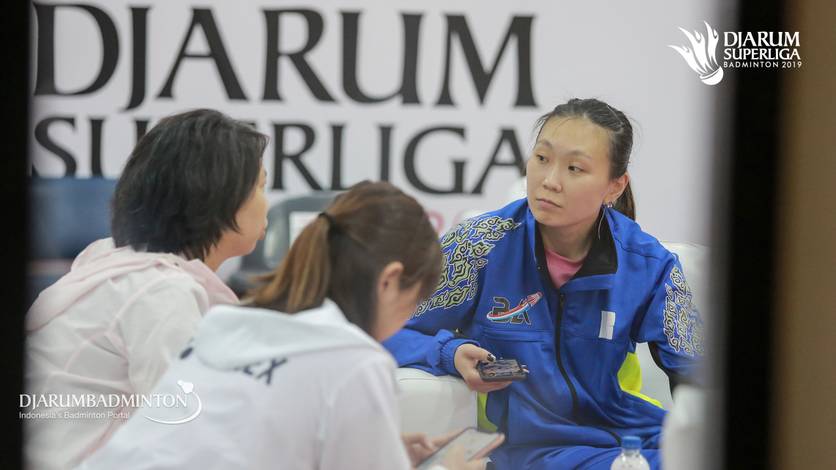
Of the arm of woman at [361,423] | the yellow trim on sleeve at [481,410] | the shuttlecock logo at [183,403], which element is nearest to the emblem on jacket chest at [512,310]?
the yellow trim on sleeve at [481,410]

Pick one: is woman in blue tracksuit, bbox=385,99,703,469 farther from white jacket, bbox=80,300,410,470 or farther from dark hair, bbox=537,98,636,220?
white jacket, bbox=80,300,410,470

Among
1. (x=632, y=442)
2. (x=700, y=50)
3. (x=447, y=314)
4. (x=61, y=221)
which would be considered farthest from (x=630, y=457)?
(x=61, y=221)

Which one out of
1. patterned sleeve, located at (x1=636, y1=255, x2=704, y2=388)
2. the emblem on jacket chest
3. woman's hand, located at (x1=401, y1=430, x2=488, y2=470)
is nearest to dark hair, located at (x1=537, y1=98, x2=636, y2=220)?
patterned sleeve, located at (x1=636, y1=255, x2=704, y2=388)

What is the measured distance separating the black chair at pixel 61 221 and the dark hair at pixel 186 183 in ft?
0.15

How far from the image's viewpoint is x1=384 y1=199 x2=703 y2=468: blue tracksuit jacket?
1934 millimetres

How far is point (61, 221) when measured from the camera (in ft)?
6.38

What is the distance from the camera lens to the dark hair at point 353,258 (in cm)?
171

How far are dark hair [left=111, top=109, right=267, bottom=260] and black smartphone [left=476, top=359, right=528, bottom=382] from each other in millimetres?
639

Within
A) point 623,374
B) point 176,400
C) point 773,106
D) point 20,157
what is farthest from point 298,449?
point 773,106

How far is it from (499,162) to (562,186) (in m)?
0.15

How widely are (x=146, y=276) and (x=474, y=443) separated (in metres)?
0.81

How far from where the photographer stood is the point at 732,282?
78.0 inches

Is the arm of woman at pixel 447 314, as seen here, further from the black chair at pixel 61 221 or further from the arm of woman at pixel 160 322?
the black chair at pixel 61 221

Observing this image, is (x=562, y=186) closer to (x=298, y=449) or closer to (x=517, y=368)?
(x=517, y=368)
